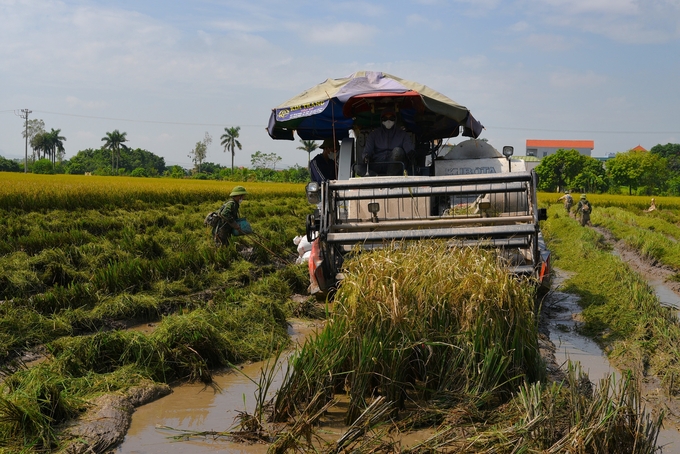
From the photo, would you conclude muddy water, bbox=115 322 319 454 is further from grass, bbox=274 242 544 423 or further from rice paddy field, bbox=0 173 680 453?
grass, bbox=274 242 544 423

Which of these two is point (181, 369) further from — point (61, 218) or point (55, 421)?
point (61, 218)

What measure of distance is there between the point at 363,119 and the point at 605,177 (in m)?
69.9

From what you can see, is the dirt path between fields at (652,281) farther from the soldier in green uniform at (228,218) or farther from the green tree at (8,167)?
the green tree at (8,167)

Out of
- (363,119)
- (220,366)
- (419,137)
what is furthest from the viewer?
(419,137)

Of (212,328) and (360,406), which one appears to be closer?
(360,406)

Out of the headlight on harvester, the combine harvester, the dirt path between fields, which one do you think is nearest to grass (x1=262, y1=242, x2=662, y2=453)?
the dirt path between fields

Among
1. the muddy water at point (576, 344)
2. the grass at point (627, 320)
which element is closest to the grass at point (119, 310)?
the muddy water at point (576, 344)

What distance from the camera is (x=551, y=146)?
13450cm

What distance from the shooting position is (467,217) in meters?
7.15

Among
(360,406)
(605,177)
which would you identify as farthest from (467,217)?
(605,177)

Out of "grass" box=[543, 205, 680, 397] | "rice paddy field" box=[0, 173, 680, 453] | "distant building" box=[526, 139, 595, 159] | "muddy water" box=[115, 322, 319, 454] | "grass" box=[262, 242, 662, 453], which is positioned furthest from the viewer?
"distant building" box=[526, 139, 595, 159]

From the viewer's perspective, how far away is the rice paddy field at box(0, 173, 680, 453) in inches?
141

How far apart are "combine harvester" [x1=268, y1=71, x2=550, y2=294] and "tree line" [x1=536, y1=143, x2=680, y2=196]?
65.8 meters

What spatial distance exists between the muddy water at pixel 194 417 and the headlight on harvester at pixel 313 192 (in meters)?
2.59
